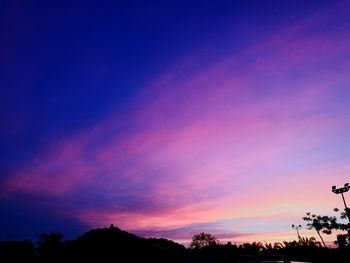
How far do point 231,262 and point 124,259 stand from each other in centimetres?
4473

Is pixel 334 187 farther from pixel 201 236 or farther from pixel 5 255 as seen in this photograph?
pixel 201 236

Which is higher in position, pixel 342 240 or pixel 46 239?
pixel 46 239

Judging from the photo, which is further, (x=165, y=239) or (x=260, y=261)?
(x=165, y=239)

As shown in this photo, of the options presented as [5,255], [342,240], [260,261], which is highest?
[5,255]

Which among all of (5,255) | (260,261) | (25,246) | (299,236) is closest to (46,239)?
(25,246)

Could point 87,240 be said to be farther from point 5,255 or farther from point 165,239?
point 165,239

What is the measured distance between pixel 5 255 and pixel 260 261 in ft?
171

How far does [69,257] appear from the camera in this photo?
50.4m

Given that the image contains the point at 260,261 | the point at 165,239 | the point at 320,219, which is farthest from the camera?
the point at 165,239

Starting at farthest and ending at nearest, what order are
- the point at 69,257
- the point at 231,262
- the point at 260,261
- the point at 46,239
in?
the point at 46,239
the point at 69,257
the point at 231,262
the point at 260,261

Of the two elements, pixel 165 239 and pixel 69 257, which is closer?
pixel 69 257

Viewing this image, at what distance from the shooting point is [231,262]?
34.6 feet

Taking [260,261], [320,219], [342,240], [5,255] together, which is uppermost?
[320,219]

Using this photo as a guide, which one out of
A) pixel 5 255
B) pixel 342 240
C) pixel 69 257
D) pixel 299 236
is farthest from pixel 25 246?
pixel 342 240
